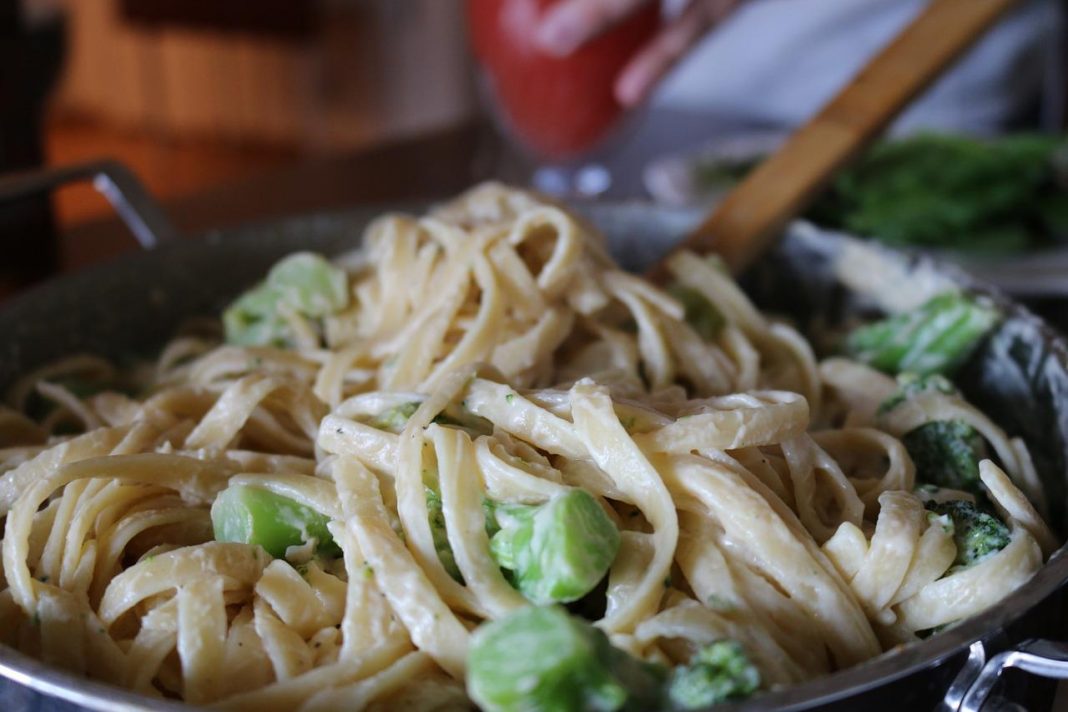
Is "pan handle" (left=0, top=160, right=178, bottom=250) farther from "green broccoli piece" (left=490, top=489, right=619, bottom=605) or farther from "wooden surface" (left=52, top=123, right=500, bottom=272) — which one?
"green broccoli piece" (left=490, top=489, right=619, bottom=605)

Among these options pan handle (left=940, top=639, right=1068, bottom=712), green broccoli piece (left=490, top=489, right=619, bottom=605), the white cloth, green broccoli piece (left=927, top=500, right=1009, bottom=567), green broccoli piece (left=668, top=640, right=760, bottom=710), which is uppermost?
green broccoli piece (left=490, top=489, right=619, bottom=605)

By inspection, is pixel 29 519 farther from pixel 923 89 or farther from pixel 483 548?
pixel 923 89

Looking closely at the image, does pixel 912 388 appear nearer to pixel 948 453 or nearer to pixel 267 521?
pixel 948 453

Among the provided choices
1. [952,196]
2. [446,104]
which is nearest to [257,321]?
[952,196]

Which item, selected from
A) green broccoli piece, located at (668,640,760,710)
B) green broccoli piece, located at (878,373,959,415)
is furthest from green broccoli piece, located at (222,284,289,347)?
green broccoli piece, located at (668,640,760,710)

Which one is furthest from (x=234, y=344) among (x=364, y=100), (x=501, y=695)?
(x=364, y=100)

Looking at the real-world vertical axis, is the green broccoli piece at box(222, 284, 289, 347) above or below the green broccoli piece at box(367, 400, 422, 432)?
below
